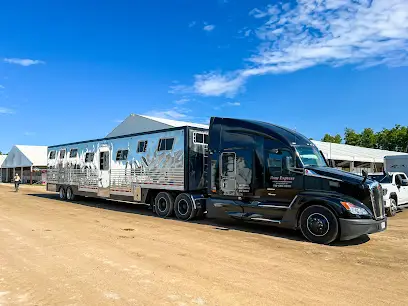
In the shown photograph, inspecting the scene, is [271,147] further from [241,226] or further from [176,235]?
[176,235]

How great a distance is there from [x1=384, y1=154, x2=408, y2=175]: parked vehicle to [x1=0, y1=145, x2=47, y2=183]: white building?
130ft

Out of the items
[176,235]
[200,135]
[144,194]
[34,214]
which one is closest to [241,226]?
[176,235]

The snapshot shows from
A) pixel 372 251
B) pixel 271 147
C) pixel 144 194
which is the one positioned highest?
pixel 271 147

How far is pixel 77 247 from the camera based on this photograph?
7.55m

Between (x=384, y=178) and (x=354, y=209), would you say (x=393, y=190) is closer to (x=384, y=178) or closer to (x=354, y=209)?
(x=384, y=178)

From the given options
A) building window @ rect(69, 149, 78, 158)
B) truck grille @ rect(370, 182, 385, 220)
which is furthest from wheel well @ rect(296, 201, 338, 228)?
building window @ rect(69, 149, 78, 158)

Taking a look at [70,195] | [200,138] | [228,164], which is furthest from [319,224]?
[70,195]

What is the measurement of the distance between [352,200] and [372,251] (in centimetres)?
120

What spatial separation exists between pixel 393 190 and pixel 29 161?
45.0 metres

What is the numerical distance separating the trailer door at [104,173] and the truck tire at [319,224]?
10084 mm

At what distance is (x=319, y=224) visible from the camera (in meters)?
8.30

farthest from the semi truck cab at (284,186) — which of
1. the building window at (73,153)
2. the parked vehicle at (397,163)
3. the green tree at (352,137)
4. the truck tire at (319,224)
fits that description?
the green tree at (352,137)

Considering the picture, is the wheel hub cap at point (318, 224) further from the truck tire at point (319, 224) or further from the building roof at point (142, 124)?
the building roof at point (142, 124)

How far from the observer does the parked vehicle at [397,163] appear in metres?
20.2
